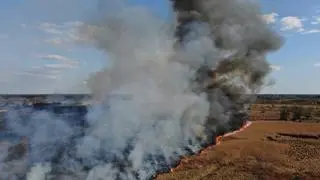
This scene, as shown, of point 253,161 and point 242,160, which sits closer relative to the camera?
point 253,161

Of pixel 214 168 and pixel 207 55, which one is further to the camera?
pixel 207 55

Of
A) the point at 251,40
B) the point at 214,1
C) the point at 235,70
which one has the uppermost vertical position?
the point at 214,1

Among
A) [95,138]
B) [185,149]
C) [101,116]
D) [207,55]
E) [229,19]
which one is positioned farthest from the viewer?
[229,19]

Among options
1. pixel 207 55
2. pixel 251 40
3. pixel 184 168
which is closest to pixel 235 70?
pixel 251 40

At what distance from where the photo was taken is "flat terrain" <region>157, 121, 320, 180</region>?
23.5 metres

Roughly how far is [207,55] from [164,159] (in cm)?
1017

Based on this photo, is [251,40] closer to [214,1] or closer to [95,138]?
[214,1]

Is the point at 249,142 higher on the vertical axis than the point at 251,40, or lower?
lower

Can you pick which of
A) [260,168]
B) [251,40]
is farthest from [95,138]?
[251,40]

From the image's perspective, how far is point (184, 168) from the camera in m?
24.7

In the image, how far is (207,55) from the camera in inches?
1222

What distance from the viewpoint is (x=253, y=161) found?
27.0 m

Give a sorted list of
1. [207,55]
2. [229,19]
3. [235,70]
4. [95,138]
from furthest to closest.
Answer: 1. [235,70]
2. [229,19]
3. [207,55]
4. [95,138]

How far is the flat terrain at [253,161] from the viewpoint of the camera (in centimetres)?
2345
